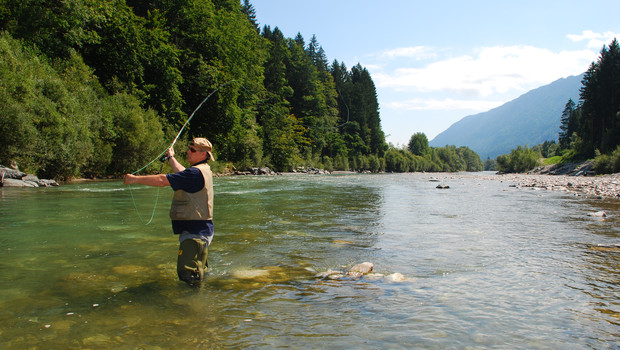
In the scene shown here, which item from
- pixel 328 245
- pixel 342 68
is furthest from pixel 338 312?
pixel 342 68

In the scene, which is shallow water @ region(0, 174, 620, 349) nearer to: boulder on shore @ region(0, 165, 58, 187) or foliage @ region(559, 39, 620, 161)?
boulder on shore @ region(0, 165, 58, 187)

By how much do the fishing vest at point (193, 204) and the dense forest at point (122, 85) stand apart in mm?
3448

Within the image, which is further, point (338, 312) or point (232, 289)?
point (232, 289)

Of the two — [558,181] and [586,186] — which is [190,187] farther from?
[558,181]

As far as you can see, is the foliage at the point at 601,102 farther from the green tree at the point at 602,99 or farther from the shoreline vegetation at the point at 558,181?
the shoreline vegetation at the point at 558,181

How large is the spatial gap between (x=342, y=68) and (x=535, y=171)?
62.5 metres

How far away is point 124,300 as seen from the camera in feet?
16.1

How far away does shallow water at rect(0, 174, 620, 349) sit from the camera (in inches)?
154

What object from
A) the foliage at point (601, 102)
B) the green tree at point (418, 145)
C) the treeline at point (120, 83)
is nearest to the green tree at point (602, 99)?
the foliage at point (601, 102)

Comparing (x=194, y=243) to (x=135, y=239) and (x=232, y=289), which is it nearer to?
(x=232, y=289)

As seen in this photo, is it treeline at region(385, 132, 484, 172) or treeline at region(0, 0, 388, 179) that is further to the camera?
treeline at region(385, 132, 484, 172)

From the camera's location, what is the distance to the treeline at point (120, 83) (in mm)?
23219

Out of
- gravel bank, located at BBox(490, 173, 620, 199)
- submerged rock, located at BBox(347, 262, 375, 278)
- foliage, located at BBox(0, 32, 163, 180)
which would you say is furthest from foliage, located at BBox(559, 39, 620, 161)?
submerged rock, located at BBox(347, 262, 375, 278)

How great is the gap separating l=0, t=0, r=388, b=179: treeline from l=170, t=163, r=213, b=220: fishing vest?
43.2ft
